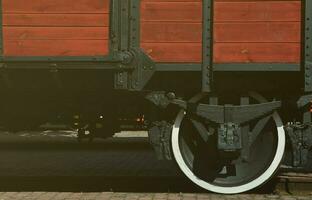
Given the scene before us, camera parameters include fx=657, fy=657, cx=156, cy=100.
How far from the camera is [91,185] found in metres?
7.59

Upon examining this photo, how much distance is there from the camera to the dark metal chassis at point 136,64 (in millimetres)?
6562

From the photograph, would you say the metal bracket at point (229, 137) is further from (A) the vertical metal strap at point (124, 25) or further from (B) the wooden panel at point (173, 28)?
(A) the vertical metal strap at point (124, 25)

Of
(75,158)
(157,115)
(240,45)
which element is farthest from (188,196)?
(75,158)

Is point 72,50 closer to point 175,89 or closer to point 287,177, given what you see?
point 175,89

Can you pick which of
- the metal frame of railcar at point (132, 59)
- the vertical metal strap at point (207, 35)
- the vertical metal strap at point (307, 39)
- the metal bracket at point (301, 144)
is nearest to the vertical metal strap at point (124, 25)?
the metal frame of railcar at point (132, 59)

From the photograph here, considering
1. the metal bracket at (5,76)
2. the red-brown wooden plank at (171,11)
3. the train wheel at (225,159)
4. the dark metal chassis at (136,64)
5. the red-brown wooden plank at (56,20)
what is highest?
the red-brown wooden plank at (171,11)

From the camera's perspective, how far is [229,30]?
21.6 feet

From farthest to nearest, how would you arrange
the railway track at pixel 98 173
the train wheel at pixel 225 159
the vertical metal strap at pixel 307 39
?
the railway track at pixel 98 173
the train wheel at pixel 225 159
the vertical metal strap at pixel 307 39

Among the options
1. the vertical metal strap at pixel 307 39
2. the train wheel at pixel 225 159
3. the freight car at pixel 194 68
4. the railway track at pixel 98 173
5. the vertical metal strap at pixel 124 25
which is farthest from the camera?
the railway track at pixel 98 173

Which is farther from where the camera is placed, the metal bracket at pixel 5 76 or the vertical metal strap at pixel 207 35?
the metal bracket at pixel 5 76

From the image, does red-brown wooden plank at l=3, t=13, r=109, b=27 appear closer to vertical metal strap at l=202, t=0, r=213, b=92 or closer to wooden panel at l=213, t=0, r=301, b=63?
vertical metal strap at l=202, t=0, r=213, b=92

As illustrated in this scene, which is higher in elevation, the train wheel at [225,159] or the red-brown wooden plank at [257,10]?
the red-brown wooden plank at [257,10]

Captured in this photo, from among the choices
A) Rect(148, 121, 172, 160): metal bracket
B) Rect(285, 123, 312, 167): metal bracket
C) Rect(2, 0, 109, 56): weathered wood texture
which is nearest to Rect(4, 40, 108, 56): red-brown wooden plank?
Rect(2, 0, 109, 56): weathered wood texture

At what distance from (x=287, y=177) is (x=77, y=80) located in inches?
99.8
